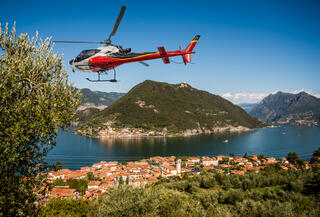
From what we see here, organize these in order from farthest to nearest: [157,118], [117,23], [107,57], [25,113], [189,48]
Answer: [157,118], [189,48], [107,57], [117,23], [25,113]

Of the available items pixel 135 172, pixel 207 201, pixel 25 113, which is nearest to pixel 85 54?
pixel 25 113

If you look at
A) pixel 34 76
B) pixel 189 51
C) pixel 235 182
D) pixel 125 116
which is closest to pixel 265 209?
pixel 235 182

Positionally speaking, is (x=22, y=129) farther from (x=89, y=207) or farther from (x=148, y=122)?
(x=148, y=122)

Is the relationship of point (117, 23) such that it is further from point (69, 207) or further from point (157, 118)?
point (157, 118)

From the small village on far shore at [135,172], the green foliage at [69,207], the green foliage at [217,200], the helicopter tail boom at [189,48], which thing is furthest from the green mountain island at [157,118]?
the helicopter tail boom at [189,48]

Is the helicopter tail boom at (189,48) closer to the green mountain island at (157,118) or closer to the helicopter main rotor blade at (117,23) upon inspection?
the helicopter main rotor blade at (117,23)

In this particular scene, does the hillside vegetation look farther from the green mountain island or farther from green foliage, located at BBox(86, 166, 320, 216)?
the green mountain island
